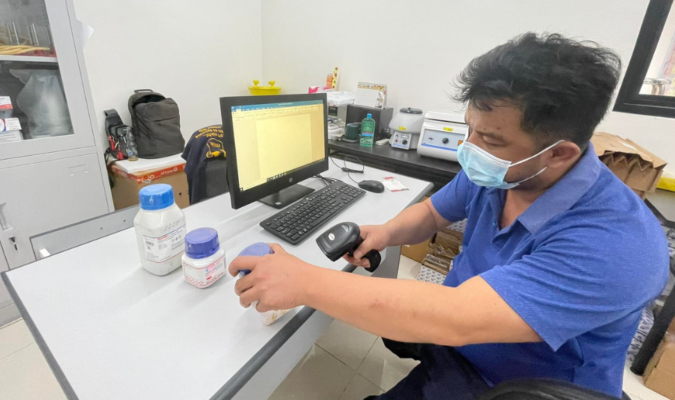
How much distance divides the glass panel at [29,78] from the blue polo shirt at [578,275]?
6.79 ft

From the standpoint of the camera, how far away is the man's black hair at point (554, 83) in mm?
552

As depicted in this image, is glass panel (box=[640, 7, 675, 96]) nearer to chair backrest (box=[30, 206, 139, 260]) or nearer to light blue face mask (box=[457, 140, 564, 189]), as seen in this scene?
light blue face mask (box=[457, 140, 564, 189])

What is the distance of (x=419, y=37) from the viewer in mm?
2197

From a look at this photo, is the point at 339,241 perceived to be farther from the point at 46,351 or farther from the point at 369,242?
the point at 46,351

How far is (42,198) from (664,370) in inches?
118

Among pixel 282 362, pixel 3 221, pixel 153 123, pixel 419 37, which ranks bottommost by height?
pixel 3 221

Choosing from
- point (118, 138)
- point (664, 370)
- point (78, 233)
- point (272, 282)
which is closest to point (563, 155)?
point (272, 282)

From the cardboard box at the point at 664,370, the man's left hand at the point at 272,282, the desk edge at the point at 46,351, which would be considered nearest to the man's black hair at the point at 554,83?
the man's left hand at the point at 272,282

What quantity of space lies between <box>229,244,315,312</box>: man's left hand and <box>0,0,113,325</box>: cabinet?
1.57 metres

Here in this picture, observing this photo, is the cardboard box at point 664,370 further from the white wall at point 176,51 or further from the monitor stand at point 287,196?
the white wall at point 176,51

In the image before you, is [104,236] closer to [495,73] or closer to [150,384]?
[150,384]

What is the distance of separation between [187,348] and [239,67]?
282 cm

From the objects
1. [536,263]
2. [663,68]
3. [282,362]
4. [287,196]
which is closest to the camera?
[536,263]

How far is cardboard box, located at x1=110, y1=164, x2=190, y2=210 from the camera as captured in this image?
198 cm
